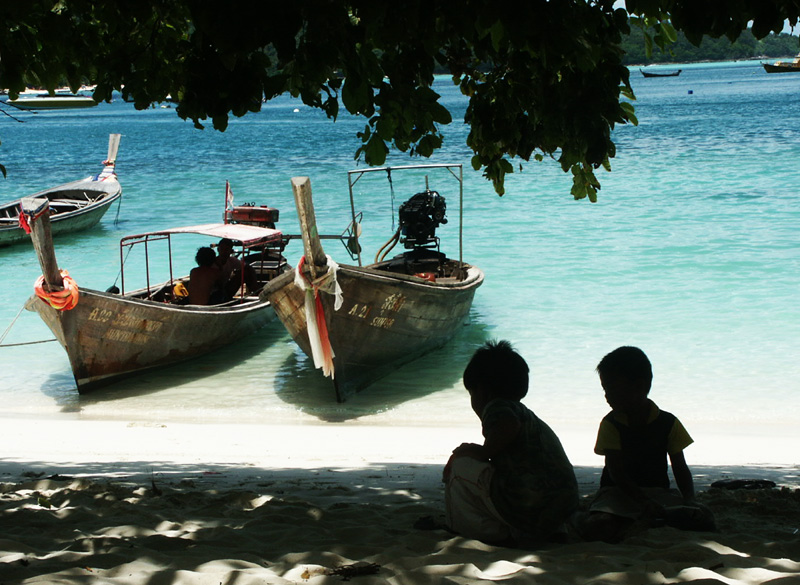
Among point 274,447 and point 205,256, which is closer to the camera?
point 274,447

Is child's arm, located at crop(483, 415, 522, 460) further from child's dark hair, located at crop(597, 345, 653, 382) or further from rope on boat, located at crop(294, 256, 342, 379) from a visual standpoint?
rope on boat, located at crop(294, 256, 342, 379)

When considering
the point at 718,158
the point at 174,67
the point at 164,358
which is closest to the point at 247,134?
the point at 718,158

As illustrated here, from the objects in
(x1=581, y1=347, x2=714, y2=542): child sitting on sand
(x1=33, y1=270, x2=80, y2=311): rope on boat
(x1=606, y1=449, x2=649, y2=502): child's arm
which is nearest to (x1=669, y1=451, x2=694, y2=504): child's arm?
(x1=581, y1=347, x2=714, y2=542): child sitting on sand

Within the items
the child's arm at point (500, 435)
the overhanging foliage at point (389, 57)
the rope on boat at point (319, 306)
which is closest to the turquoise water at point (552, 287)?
the rope on boat at point (319, 306)

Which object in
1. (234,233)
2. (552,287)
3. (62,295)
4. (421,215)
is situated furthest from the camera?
(552,287)

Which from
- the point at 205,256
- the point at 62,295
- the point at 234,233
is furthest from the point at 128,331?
the point at 234,233

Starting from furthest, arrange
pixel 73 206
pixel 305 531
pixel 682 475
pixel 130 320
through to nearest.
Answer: pixel 73 206
pixel 130 320
pixel 305 531
pixel 682 475

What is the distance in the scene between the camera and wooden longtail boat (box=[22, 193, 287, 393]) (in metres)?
9.49

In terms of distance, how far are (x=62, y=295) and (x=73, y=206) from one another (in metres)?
14.6

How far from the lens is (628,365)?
3596 mm

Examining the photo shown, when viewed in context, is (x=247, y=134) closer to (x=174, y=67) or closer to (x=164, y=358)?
(x=164, y=358)

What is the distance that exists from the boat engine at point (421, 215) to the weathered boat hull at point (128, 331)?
232cm

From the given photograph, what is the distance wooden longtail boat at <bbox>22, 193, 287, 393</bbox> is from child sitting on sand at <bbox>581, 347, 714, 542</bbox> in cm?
673

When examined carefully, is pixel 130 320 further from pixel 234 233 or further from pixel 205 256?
pixel 234 233
